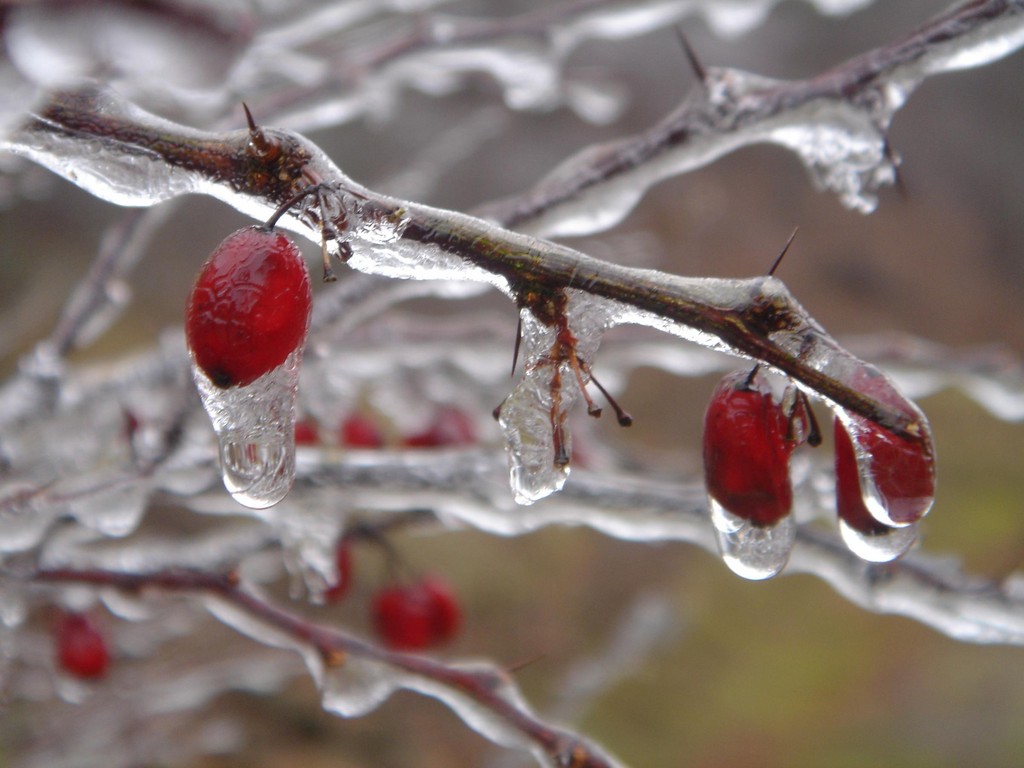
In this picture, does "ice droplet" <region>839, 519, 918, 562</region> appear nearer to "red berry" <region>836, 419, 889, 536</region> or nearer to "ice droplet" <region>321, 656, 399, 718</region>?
"red berry" <region>836, 419, 889, 536</region>

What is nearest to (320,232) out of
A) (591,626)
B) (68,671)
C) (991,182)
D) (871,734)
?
(68,671)

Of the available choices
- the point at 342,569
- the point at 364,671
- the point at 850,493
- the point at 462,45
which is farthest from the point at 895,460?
the point at 342,569

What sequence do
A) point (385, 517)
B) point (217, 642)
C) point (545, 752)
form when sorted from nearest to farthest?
point (545, 752)
point (385, 517)
point (217, 642)

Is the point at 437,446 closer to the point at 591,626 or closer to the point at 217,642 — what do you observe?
the point at 217,642

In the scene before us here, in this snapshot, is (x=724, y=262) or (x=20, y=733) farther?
(x=724, y=262)

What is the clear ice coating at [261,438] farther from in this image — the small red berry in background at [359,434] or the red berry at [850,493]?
the small red berry in background at [359,434]

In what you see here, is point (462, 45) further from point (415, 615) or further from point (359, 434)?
point (415, 615)
